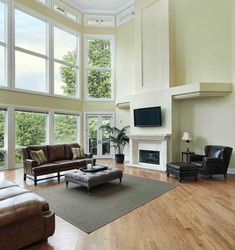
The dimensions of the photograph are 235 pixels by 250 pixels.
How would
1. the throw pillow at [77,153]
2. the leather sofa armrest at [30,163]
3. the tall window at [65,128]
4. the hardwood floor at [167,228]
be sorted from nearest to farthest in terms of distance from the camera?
the hardwood floor at [167,228], the leather sofa armrest at [30,163], the throw pillow at [77,153], the tall window at [65,128]

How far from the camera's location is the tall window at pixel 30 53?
7.78 meters

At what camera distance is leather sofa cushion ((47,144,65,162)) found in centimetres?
626

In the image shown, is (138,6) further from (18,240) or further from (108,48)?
(18,240)

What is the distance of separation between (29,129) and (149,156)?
4.83 metres

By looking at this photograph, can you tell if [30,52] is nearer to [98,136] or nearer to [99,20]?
[99,20]

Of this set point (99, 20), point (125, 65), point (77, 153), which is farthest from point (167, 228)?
point (99, 20)

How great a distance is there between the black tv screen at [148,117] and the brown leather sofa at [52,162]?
98.8 inches

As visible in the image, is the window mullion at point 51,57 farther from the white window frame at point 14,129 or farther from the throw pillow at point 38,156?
the throw pillow at point 38,156

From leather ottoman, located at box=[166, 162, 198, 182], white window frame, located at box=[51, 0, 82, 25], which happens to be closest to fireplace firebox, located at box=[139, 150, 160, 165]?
leather ottoman, located at box=[166, 162, 198, 182]

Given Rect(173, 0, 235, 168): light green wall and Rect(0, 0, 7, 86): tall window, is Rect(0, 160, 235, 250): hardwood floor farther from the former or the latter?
Rect(0, 0, 7, 86): tall window

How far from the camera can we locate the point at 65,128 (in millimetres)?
9398

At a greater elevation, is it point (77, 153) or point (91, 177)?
point (77, 153)

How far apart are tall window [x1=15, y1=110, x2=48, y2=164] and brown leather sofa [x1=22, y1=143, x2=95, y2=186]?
82.9 inches

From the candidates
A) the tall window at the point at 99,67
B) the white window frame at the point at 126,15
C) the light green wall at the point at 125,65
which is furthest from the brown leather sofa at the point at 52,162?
the white window frame at the point at 126,15
